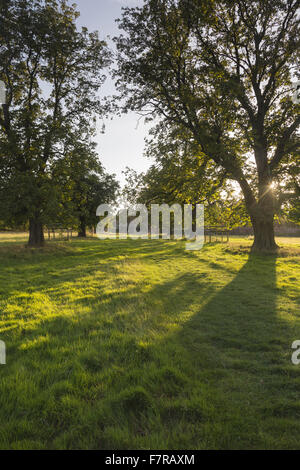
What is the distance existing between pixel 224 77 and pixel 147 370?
698 inches

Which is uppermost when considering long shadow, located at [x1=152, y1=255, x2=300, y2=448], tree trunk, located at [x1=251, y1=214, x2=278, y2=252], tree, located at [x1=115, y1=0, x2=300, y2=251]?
tree, located at [x1=115, y1=0, x2=300, y2=251]

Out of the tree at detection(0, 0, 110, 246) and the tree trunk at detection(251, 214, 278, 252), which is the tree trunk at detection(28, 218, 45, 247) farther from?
the tree trunk at detection(251, 214, 278, 252)

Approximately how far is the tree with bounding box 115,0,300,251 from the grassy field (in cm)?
1059

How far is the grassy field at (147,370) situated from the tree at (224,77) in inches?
417

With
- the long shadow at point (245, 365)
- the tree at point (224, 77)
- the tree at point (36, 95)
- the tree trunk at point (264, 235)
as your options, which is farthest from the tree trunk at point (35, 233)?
the tree trunk at point (264, 235)

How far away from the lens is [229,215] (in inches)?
775

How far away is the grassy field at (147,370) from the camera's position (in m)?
2.47

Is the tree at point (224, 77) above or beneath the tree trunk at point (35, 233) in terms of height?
above

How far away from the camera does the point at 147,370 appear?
355 cm

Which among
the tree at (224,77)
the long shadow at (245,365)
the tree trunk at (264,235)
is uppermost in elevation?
the tree at (224,77)

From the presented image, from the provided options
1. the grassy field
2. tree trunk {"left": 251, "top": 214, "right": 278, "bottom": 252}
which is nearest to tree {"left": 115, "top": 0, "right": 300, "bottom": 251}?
tree trunk {"left": 251, "top": 214, "right": 278, "bottom": 252}

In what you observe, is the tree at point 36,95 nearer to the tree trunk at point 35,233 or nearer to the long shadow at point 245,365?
the tree trunk at point 35,233

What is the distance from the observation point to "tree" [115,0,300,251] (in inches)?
563
